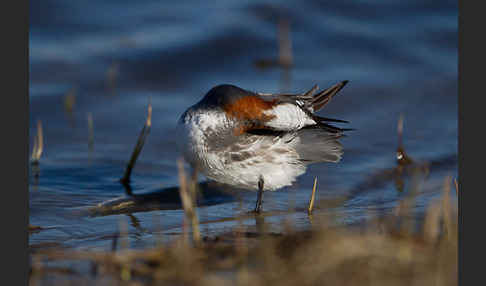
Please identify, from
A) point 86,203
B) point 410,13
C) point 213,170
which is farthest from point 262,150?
point 410,13

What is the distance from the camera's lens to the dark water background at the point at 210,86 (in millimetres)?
6215

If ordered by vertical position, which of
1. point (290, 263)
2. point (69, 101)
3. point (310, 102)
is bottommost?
point (290, 263)

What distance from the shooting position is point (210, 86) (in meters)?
9.52

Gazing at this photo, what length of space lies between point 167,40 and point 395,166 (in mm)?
4896

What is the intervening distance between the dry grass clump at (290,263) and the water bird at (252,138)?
1.49m

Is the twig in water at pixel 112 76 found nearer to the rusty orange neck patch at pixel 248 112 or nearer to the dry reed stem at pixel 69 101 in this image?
the dry reed stem at pixel 69 101

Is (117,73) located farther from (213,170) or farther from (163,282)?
(163,282)

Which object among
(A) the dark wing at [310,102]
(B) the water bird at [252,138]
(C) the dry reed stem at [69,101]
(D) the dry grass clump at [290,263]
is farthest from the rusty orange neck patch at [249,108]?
(C) the dry reed stem at [69,101]

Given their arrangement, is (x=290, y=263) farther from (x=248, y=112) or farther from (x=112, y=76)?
(x=112, y=76)

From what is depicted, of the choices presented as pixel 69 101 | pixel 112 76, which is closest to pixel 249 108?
pixel 69 101

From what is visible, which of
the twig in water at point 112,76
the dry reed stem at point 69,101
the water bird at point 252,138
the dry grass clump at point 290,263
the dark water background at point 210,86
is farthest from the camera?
the twig in water at point 112,76

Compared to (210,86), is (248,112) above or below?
above

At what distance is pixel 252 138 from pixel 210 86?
4308 millimetres

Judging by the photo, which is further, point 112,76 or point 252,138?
point 112,76
